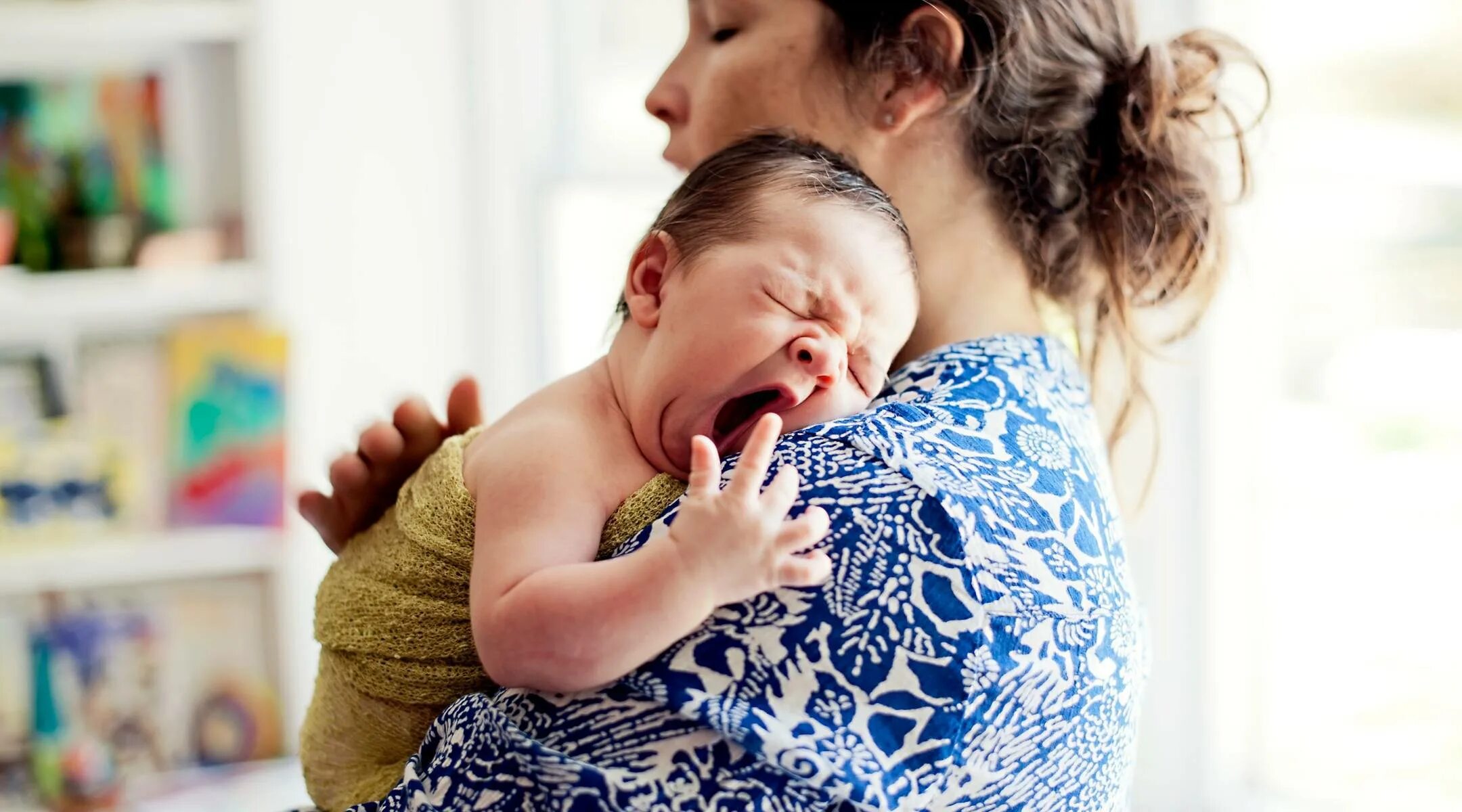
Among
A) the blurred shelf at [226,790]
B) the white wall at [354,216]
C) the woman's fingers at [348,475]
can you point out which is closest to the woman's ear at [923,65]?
the woman's fingers at [348,475]

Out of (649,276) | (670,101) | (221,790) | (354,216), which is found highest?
(670,101)

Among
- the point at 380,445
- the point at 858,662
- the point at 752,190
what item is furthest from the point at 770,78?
the point at 858,662

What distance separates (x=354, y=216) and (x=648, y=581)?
227cm

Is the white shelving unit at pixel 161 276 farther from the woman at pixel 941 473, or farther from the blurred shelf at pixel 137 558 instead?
the woman at pixel 941 473

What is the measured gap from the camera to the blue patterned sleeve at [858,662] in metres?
0.74

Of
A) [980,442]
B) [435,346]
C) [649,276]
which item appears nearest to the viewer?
[980,442]

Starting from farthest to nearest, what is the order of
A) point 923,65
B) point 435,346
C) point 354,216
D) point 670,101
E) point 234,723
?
point 435,346
point 354,216
point 234,723
point 670,101
point 923,65

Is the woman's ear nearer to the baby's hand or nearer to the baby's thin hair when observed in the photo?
the baby's thin hair

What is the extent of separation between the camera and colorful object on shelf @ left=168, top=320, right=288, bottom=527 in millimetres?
2570

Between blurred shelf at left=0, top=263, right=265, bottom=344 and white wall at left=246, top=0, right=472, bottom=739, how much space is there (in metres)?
0.09

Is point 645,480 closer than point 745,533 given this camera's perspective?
No

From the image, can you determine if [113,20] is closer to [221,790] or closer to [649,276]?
[221,790]

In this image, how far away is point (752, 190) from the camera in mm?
968

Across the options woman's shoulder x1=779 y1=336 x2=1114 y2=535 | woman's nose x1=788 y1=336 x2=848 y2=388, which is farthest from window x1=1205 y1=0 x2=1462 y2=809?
woman's nose x1=788 y1=336 x2=848 y2=388
